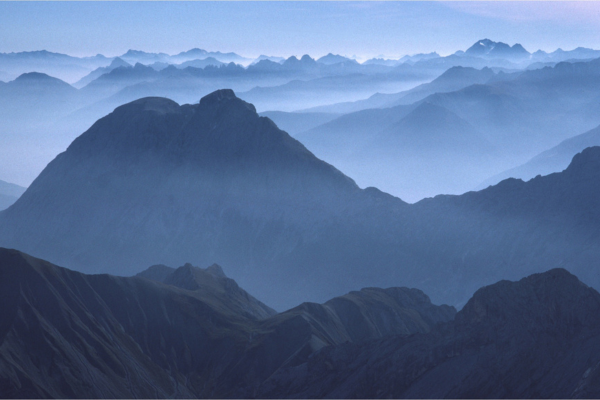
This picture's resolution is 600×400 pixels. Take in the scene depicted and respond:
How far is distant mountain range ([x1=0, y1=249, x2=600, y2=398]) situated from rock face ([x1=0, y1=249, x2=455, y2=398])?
0.23 m

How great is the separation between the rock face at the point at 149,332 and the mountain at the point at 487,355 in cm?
1328

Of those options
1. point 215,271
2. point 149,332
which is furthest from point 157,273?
point 149,332

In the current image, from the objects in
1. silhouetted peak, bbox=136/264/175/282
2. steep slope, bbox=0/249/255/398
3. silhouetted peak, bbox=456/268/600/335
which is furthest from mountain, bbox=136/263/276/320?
silhouetted peak, bbox=456/268/600/335

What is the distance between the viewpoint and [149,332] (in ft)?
449

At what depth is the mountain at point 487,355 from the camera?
9619 cm

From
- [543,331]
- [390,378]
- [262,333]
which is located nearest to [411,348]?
[390,378]

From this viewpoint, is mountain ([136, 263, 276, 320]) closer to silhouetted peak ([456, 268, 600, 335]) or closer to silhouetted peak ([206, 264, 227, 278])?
silhouetted peak ([206, 264, 227, 278])

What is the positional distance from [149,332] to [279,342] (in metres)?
23.7

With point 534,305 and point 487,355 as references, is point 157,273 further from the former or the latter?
point 534,305

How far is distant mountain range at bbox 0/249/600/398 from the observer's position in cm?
9956

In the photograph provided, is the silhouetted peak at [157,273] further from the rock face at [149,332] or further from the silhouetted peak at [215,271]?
the rock face at [149,332]

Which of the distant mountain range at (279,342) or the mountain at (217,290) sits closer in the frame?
the distant mountain range at (279,342)

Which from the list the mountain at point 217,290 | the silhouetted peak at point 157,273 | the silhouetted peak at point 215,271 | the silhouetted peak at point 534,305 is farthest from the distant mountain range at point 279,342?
the silhouetted peak at point 157,273

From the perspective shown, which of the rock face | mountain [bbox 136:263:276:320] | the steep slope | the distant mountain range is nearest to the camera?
the distant mountain range
